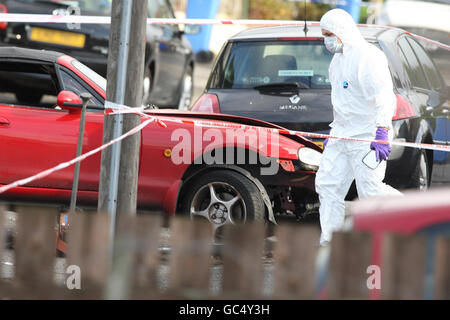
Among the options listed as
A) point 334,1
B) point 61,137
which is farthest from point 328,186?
point 334,1

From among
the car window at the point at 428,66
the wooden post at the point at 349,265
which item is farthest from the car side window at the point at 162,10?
the wooden post at the point at 349,265

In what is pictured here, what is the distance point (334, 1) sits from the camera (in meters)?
23.5

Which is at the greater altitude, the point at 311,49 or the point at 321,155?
the point at 311,49

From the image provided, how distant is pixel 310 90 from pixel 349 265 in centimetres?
514

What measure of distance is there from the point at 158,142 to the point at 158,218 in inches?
153

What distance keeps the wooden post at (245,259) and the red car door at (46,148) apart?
4.04m

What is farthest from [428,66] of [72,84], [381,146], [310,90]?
[72,84]

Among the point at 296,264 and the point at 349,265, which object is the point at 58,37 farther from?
the point at 349,265

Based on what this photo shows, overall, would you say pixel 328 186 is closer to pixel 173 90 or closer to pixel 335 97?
pixel 335 97

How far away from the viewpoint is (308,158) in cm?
829

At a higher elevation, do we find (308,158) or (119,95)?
(119,95)

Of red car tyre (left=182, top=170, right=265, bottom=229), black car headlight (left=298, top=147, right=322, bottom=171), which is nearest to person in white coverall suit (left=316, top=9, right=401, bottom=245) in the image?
black car headlight (left=298, top=147, right=322, bottom=171)

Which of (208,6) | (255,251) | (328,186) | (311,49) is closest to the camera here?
(255,251)

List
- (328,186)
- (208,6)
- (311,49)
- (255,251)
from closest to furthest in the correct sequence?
(255,251)
(328,186)
(311,49)
(208,6)
